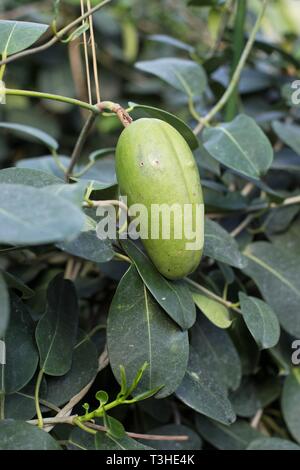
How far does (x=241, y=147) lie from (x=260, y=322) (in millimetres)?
197

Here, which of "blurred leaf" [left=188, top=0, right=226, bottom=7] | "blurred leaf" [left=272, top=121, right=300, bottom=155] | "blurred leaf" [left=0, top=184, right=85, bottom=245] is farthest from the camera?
"blurred leaf" [left=188, top=0, right=226, bottom=7]

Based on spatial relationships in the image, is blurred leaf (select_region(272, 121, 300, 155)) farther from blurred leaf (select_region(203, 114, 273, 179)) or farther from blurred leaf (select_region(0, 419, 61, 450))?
blurred leaf (select_region(0, 419, 61, 450))

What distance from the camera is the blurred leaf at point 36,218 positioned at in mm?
374

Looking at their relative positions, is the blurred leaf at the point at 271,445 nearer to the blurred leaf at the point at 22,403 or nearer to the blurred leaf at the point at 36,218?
the blurred leaf at the point at 22,403

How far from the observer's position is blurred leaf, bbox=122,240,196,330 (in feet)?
1.78

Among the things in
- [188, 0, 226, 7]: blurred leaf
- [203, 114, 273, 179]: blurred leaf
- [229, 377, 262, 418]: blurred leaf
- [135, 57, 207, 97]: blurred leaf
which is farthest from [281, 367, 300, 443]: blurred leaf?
[188, 0, 226, 7]: blurred leaf

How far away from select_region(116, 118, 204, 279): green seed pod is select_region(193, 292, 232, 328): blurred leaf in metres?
0.10

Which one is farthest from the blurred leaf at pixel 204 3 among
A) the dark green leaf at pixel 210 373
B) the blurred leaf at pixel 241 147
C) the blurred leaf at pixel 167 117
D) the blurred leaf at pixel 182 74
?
the dark green leaf at pixel 210 373

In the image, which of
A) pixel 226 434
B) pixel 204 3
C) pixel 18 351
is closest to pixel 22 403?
pixel 18 351

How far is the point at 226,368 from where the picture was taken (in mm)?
682

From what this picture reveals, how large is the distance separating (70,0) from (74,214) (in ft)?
4.58

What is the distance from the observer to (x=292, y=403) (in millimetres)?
747
